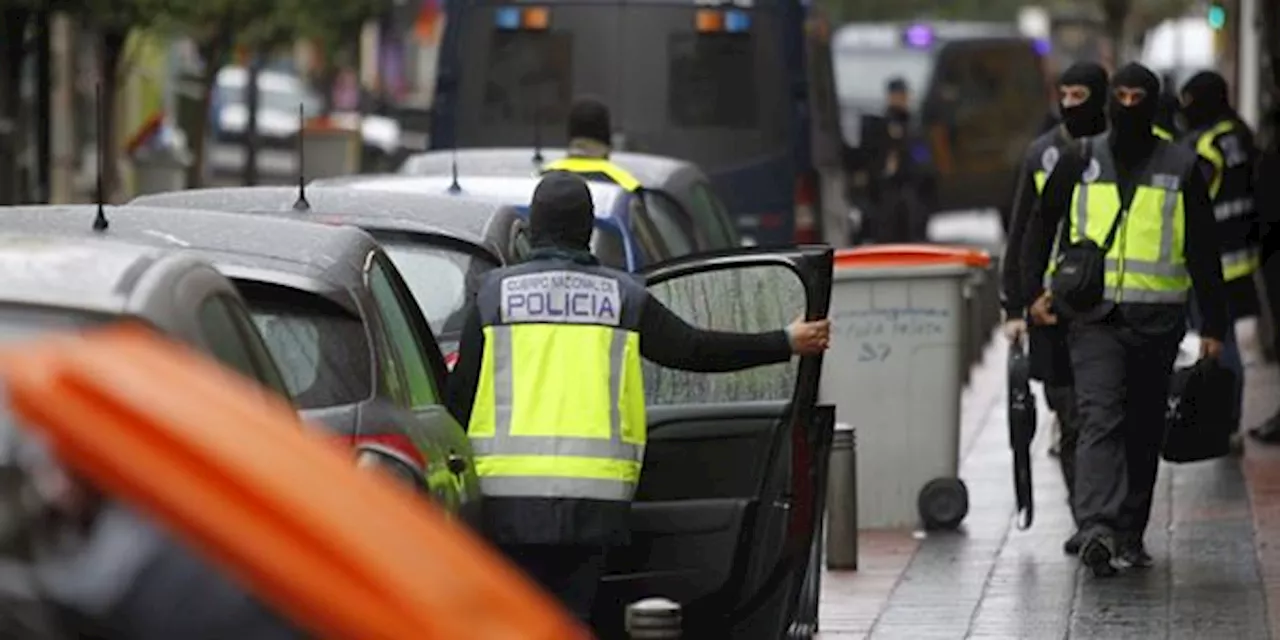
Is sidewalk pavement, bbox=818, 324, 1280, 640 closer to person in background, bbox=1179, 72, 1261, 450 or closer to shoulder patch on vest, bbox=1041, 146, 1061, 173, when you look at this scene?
person in background, bbox=1179, 72, 1261, 450

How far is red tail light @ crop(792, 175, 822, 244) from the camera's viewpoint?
2227 cm

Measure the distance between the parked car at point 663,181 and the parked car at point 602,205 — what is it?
2.35 ft

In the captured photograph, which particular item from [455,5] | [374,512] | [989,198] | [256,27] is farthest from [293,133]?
[374,512]

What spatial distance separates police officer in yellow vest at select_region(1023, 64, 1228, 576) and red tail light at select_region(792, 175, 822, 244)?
9314 millimetres

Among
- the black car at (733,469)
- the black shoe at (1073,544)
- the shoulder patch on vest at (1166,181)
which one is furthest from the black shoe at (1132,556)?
the black car at (733,469)

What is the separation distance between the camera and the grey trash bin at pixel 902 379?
14.6m

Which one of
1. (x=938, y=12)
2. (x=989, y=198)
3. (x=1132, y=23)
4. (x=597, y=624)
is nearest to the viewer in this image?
(x=597, y=624)

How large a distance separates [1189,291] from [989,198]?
22889 millimetres

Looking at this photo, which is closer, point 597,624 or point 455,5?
point 597,624

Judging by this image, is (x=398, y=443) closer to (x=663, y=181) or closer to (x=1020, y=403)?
(x=1020, y=403)

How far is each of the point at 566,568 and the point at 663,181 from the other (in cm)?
660

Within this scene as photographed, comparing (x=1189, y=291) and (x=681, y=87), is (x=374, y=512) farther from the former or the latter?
(x=681, y=87)

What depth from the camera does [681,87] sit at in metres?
22.2

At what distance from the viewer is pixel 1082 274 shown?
41.6 ft
